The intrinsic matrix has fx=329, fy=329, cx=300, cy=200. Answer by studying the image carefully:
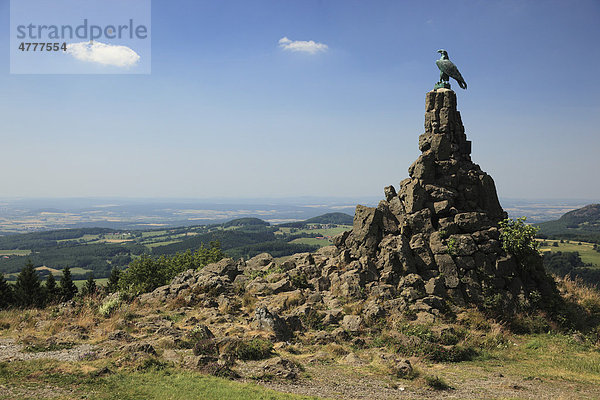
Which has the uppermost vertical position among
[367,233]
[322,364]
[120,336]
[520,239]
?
[367,233]

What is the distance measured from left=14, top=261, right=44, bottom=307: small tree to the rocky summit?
37433mm

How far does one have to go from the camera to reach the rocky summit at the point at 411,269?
73.6 feet

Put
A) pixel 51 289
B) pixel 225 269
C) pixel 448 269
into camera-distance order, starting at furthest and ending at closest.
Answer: pixel 51 289 → pixel 225 269 → pixel 448 269

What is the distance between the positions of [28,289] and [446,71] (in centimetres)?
6771

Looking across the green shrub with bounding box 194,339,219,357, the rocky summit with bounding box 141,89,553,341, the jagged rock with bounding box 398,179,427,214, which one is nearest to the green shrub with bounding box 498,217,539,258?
Answer: the rocky summit with bounding box 141,89,553,341

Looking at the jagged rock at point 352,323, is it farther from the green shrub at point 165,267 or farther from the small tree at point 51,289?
the small tree at point 51,289

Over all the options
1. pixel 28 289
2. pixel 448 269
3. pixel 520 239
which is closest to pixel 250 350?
pixel 448 269

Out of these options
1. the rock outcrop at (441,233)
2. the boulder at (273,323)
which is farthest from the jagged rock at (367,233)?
the boulder at (273,323)

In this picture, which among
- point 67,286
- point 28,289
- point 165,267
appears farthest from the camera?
point 67,286

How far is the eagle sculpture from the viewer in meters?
29.9

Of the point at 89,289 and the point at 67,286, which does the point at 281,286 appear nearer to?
the point at 89,289

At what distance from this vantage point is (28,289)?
5375 centimetres

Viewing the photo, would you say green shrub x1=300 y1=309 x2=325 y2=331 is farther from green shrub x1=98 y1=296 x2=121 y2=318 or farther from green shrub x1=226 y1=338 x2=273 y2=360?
green shrub x1=98 y1=296 x2=121 y2=318

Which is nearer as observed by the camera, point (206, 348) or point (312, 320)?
point (206, 348)
